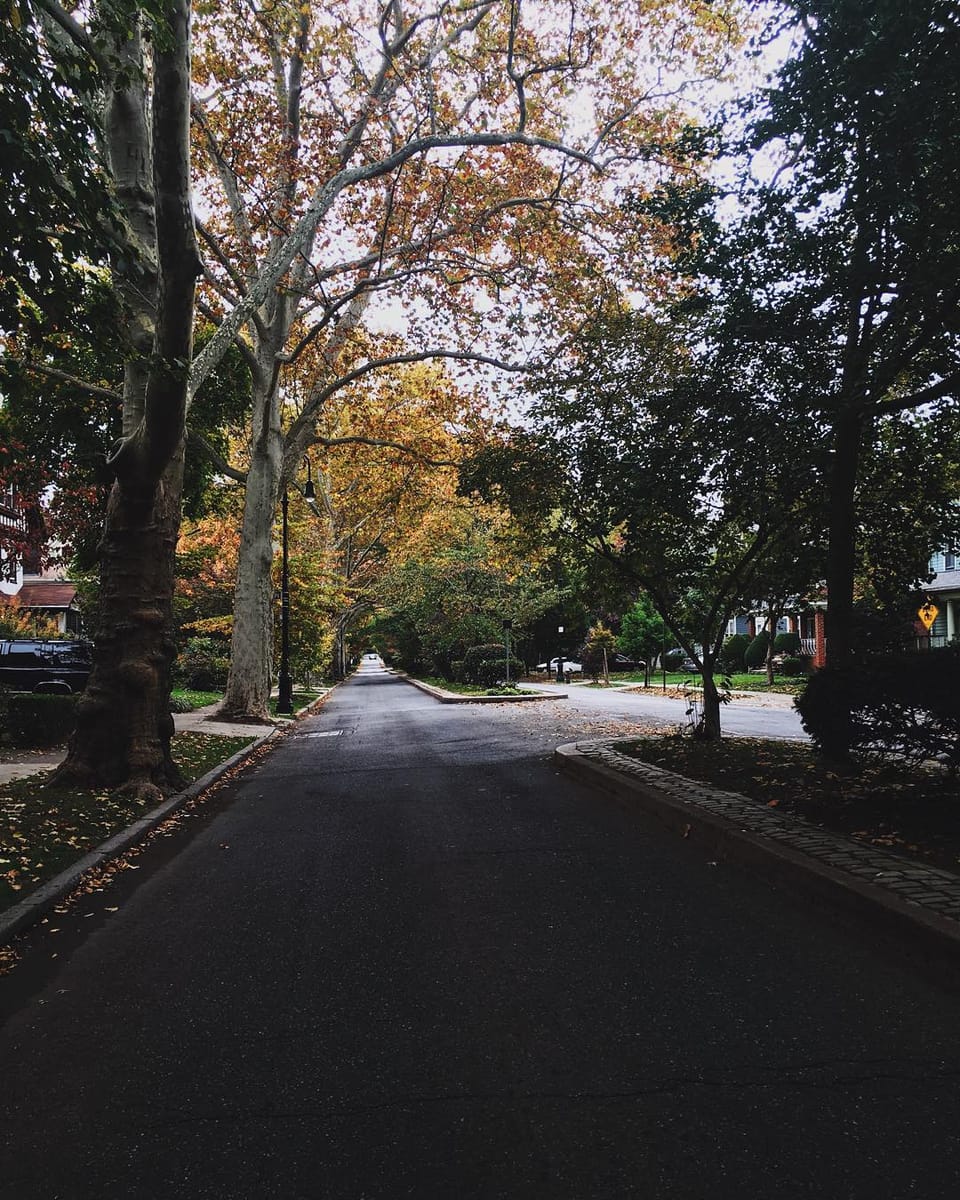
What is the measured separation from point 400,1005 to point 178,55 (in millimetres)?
6985

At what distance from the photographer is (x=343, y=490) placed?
135ft

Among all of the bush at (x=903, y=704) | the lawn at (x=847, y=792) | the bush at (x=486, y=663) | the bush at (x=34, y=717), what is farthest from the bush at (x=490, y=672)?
the bush at (x=903, y=704)

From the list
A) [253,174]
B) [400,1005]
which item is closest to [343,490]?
[253,174]

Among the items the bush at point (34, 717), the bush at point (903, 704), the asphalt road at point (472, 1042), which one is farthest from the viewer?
the bush at point (34, 717)

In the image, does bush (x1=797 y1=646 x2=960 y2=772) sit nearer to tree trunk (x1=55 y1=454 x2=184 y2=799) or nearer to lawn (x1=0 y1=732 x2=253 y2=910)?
lawn (x1=0 y1=732 x2=253 y2=910)

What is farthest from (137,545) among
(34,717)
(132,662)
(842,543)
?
(842,543)

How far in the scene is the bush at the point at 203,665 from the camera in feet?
105

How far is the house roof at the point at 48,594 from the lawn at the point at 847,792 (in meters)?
40.2

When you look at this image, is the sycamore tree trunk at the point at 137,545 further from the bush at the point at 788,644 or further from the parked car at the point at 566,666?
the parked car at the point at 566,666

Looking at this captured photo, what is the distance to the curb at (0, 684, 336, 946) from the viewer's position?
473 cm

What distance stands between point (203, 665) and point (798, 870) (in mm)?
30031

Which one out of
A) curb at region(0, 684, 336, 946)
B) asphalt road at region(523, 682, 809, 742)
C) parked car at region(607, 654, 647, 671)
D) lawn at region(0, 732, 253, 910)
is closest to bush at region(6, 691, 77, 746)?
lawn at region(0, 732, 253, 910)

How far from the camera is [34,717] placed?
42.9 ft

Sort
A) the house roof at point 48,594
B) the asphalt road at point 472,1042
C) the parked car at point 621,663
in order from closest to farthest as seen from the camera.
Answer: the asphalt road at point 472,1042 → the house roof at point 48,594 → the parked car at point 621,663
